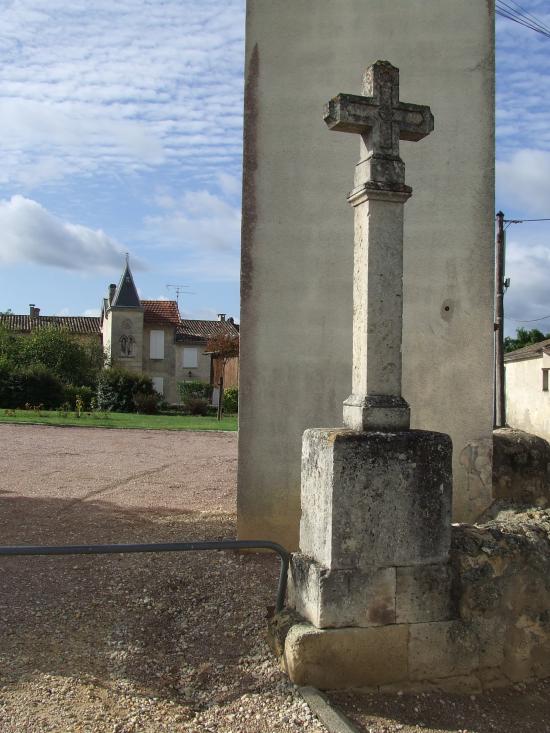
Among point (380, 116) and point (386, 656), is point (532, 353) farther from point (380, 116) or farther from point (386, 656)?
point (386, 656)

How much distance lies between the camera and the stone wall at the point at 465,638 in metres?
3.93

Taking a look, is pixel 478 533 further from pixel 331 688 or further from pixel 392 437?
pixel 331 688

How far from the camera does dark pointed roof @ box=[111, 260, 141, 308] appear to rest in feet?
141

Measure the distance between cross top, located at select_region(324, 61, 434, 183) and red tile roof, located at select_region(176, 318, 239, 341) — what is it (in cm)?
4000

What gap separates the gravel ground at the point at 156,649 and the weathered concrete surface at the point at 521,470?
2282mm

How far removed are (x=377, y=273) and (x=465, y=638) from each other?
2.16 meters

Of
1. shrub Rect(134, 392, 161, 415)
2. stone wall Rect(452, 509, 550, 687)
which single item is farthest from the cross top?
shrub Rect(134, 392, 161, 415)

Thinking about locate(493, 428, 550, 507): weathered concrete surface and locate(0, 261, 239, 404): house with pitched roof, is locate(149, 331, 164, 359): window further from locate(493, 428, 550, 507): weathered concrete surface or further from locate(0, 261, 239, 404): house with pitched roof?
locate(493, 428, 550, 507): weathered concrete surface

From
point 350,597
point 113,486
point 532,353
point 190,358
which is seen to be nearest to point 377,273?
point 350,597

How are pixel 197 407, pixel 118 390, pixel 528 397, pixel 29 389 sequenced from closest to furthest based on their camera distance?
pixel 528 397 → pixel 29 389 → pixel 118 390 → pixel 197 407

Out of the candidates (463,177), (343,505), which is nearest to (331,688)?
(343,505)

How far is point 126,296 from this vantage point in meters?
43.3

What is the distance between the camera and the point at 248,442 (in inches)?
259

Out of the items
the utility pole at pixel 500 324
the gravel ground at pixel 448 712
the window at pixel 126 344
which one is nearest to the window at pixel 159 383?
the window at pixel 126 344
